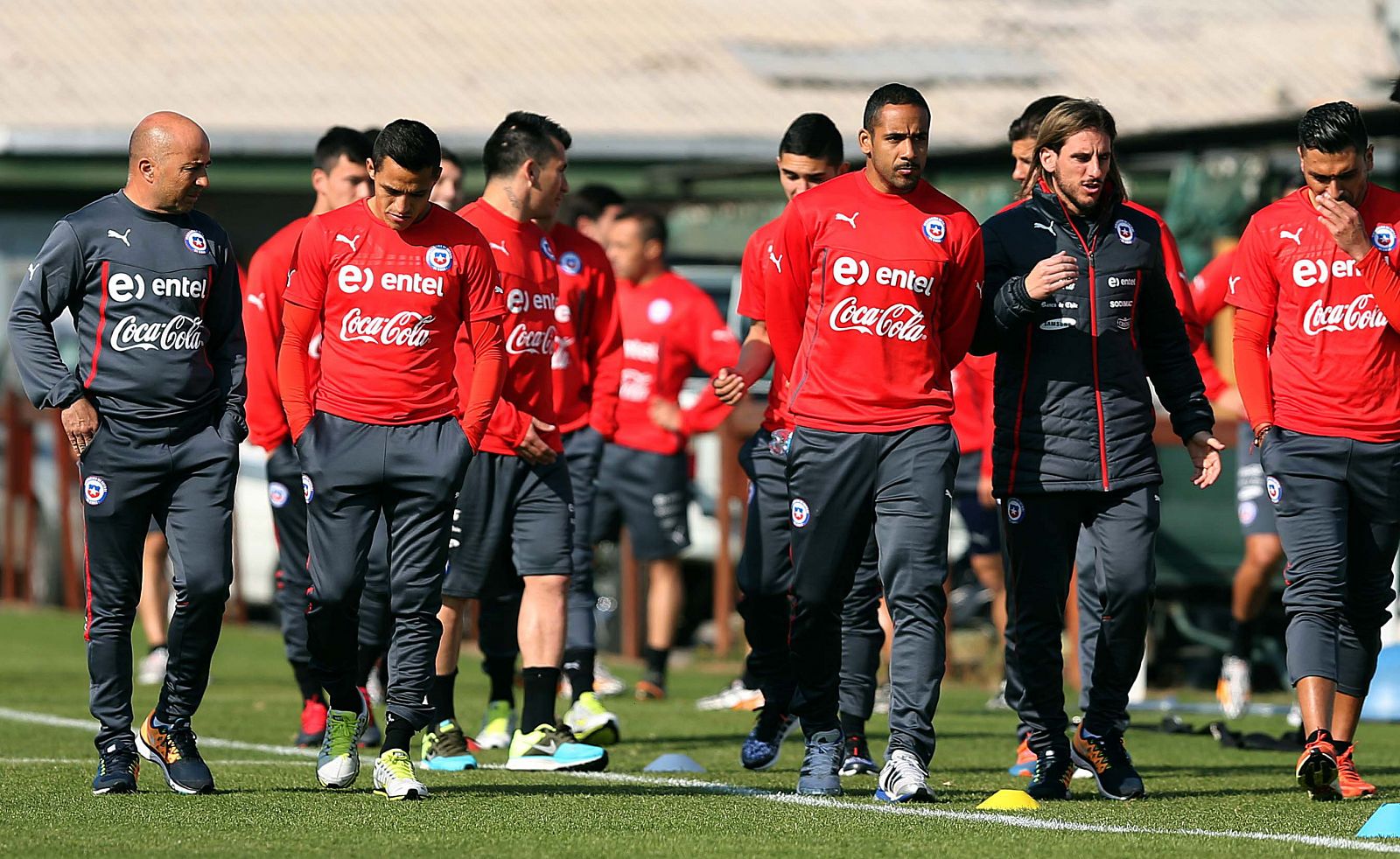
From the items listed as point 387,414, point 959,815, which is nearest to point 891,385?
point 959,815

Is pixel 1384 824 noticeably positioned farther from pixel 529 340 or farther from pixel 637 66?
pixel 637 66

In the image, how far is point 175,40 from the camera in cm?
2794

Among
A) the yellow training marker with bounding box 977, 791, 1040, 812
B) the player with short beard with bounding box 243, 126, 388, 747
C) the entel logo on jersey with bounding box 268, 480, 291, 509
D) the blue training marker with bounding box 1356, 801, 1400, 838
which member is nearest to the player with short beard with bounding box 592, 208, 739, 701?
the player with short beard with bounding box 243, 126, 388, 747

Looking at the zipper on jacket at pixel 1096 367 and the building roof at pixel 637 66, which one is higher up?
the building roof at pixel 637 66

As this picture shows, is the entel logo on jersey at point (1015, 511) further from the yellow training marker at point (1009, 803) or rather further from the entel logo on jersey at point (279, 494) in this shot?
the entel logo on jersey at point (279, 494)

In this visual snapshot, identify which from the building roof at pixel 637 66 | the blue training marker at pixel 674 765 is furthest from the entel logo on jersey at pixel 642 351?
the building roof at pixel 637 66

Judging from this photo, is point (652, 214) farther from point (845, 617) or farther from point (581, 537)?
point (845, 617)

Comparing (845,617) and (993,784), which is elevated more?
(845,617)

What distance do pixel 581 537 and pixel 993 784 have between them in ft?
9.46

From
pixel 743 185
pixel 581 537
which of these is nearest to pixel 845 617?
pixel 581 537

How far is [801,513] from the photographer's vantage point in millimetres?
7734

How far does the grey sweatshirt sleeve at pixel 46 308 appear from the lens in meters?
7.46

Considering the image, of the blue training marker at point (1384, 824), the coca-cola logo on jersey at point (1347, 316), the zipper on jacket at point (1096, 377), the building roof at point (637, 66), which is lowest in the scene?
the blue training marker at point (1384, 824)

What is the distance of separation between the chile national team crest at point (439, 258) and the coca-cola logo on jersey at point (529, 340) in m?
1.08
